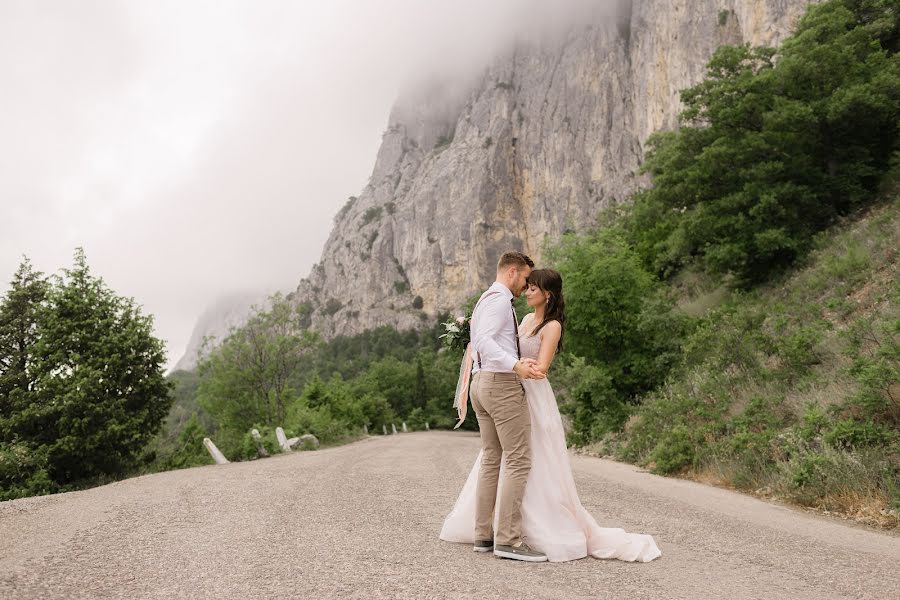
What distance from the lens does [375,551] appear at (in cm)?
392

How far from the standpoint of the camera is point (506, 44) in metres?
131

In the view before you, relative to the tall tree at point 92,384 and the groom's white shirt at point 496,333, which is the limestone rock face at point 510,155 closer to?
the tall tree at point 92,384

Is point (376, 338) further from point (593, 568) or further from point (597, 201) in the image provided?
point (593, 568)

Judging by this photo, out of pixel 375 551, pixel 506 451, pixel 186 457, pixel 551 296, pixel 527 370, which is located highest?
pixel 551 296

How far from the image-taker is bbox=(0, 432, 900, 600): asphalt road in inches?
125

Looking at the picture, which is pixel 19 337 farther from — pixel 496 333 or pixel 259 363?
pixel 496 333

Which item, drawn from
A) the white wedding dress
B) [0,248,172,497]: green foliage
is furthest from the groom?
[0,248,172,497]: green foliage

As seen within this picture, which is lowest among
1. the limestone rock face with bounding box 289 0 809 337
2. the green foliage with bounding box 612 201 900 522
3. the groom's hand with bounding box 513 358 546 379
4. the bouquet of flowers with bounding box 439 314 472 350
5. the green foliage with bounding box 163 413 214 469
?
the green foliage with bounding box 163 413 214 469

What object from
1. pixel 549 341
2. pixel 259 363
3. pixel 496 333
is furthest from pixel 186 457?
pixel 549 341

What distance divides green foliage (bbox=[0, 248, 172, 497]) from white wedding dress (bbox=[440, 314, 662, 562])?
43.1ft

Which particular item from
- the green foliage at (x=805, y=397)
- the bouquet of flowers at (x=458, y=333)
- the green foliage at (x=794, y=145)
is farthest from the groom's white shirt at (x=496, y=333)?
the green foliage at (x=794, y=145)

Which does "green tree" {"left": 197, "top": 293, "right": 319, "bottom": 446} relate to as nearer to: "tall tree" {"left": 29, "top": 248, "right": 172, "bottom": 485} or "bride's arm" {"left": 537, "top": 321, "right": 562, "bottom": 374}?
"tall tree" {"left": 29, "top": 248, "right": 172, "bottom": 485}

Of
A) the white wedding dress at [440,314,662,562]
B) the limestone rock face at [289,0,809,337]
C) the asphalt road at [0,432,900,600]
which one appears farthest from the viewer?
the limestone rock face at [289,0,809,337]

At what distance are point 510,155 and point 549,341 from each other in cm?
11389
